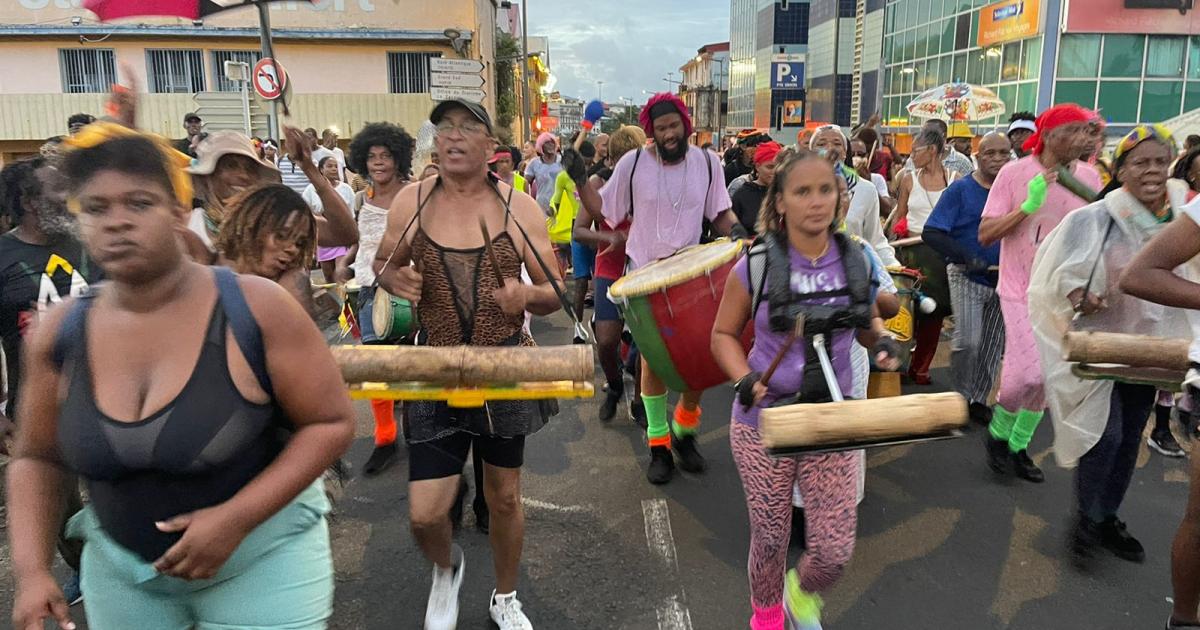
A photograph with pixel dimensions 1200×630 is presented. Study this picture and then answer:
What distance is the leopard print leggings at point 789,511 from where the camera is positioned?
2.67 metres

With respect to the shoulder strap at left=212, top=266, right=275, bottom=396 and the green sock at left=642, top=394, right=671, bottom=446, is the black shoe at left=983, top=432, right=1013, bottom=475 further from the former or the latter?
the shoulder strap at left=212, top=266, right=275, bottom=396

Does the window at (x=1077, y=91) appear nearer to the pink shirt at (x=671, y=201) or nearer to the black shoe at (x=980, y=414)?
the black shoe at (x=980, y=414)

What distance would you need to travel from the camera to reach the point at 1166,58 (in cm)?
2442

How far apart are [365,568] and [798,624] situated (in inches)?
79.9

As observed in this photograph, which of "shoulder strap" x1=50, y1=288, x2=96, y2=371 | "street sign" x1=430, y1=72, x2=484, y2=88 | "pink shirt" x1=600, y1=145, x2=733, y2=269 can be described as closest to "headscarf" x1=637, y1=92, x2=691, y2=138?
"pink shirt" x1=600, y1=145, x2=733, y2=269

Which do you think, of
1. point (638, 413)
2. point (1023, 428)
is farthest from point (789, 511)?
point (638, 413)

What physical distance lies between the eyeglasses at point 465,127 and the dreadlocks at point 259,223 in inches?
23.6

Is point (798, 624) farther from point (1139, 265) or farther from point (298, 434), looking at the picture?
point (298, 434)

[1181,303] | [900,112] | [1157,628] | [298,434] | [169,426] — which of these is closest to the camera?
[169,426]

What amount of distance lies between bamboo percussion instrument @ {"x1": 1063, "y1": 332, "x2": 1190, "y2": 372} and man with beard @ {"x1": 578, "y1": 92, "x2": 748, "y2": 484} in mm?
2180

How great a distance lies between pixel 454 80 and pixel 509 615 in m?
7.45

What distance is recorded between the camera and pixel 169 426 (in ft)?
5.42

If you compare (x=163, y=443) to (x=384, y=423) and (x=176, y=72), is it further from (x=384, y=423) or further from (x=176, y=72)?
(x=176, y=72)

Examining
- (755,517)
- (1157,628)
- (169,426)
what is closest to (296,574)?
(169,426)
